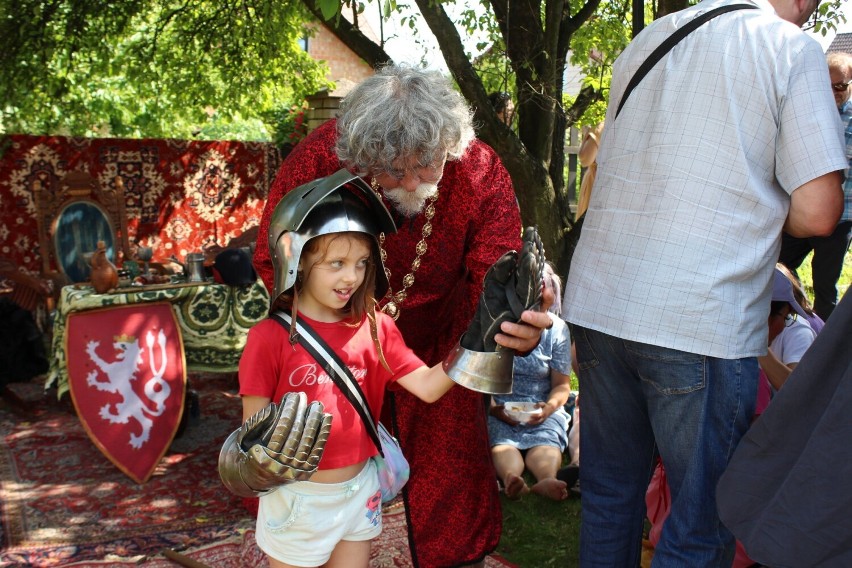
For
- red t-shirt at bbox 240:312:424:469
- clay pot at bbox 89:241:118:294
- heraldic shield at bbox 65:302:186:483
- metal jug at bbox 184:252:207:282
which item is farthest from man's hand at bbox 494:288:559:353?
metal jug at bbox 184:252:207:282

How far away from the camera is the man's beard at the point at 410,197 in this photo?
2.13 metres

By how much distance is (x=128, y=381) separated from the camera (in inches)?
160

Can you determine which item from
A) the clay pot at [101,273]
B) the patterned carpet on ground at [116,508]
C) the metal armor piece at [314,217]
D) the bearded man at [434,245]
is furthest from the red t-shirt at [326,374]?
the clay pot at [101,273]

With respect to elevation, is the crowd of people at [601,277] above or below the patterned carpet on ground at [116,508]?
above

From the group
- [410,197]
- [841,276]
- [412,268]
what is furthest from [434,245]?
[841,276]

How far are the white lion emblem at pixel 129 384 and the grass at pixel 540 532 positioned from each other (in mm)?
1817

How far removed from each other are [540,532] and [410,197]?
1834 mm

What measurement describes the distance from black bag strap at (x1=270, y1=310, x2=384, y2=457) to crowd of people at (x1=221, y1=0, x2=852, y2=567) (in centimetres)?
4

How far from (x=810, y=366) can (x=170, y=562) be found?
101 inches

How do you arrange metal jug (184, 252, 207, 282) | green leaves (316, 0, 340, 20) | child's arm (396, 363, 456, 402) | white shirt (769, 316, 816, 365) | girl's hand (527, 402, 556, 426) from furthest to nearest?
metal jug (184, 252, 207, 282) → girl's hand (527, 402, 556, 426) → white shirt (769, 316, 816, 365) → green leaves (316, 0, 340, 20) → child's arm (396, 363, 456, 402)

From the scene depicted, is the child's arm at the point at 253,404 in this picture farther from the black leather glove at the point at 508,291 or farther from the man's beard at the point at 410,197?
the man's beard at the point at 410,197

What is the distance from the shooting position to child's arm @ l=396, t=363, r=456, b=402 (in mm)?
2036

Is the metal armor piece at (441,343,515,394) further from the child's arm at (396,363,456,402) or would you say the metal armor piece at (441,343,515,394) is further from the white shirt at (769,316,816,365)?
the white shirt at (769,316,816,365)

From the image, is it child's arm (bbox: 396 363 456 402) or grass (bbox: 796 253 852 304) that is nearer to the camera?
child's arm (bbox: 396 363 456 402)
